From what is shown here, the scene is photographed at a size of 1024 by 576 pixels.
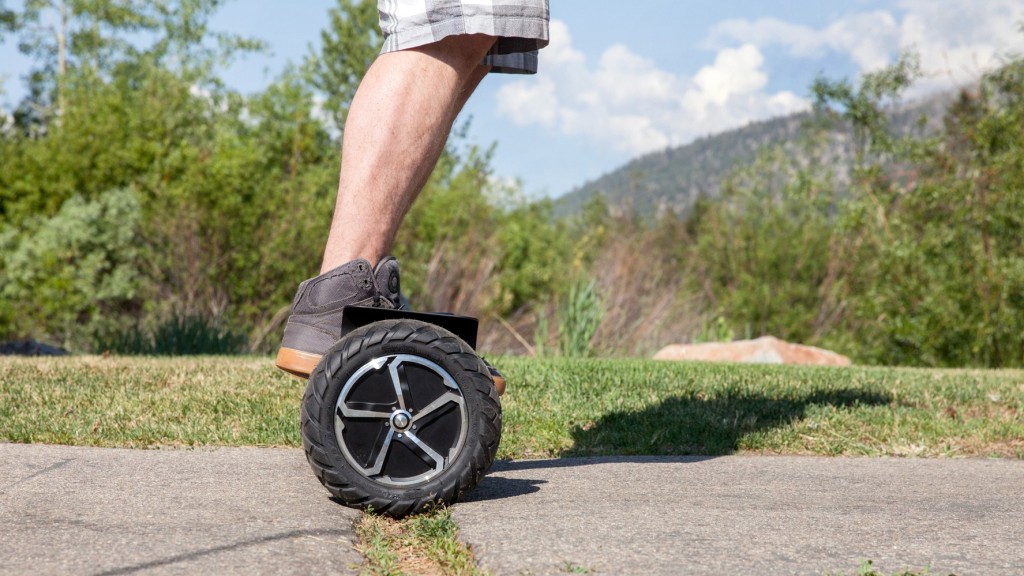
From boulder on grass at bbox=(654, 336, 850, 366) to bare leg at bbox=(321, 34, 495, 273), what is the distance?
6.25 meters

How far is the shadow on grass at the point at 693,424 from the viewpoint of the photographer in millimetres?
3123

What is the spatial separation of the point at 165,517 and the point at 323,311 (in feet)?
1.86

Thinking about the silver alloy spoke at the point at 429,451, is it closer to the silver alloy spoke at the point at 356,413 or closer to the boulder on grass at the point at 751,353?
the silver alloy spoke at the point at 356,413

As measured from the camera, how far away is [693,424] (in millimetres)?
3348

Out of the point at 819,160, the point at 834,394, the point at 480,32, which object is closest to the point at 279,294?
the point at 834,394

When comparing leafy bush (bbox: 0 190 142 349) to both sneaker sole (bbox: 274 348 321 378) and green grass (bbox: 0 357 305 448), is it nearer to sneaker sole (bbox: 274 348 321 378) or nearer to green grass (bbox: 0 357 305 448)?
green grass (bbox: 0 357 305 448)

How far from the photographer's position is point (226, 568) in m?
1.48

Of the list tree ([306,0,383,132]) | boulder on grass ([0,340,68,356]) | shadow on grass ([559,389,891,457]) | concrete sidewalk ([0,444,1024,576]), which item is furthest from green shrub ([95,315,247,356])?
tree ([306,0,383,132])

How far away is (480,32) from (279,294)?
9504 millimetres

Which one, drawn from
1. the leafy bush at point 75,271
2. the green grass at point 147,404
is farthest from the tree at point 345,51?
the green grass at point 147,404

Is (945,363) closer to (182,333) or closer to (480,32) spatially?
(182,333)

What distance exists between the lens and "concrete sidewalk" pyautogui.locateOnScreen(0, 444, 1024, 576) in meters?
1.54

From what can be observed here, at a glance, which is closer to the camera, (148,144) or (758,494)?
(758,494)

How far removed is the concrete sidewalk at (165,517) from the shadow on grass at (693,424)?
111 centimetres
